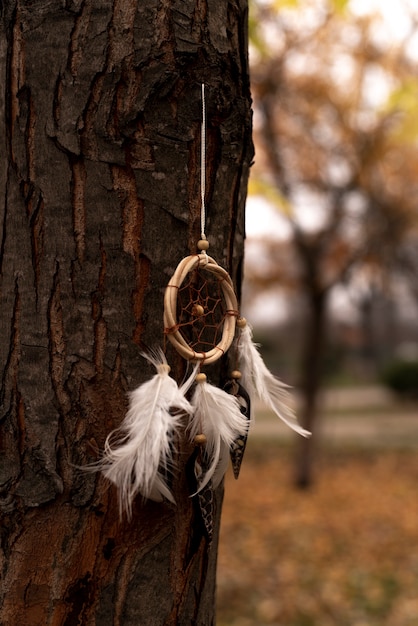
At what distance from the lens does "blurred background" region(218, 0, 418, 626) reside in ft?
17.8

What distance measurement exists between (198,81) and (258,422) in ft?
51.6

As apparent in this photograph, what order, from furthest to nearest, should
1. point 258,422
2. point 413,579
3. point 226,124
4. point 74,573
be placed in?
point 258,422
point 413,579
point 226,124
point 74,573

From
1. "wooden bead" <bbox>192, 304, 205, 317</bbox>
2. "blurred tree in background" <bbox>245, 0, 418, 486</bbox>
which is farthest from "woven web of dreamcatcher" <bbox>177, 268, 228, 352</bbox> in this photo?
"blurred tree in background" <bbox>245, 0, 418, 486</bbox>

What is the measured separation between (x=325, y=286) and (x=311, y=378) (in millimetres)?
1449

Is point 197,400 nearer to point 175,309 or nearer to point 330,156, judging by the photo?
point 175,309

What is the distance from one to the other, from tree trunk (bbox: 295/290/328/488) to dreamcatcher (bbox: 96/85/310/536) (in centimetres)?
834

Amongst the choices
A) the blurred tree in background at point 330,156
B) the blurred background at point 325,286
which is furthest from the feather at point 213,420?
the blurred tree in background at point 330,156

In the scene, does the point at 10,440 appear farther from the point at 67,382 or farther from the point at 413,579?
the point at 413,579

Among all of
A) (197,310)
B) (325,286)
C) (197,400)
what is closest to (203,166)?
(197,310)

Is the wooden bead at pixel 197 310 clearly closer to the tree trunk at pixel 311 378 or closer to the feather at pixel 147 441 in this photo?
the feather at pixel 147 441

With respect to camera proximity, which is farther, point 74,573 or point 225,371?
point 225,371

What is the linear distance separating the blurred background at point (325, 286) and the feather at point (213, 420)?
383 cm

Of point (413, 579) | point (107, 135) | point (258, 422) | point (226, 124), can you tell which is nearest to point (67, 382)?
point (107, 135)

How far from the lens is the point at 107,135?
4.17 ft
